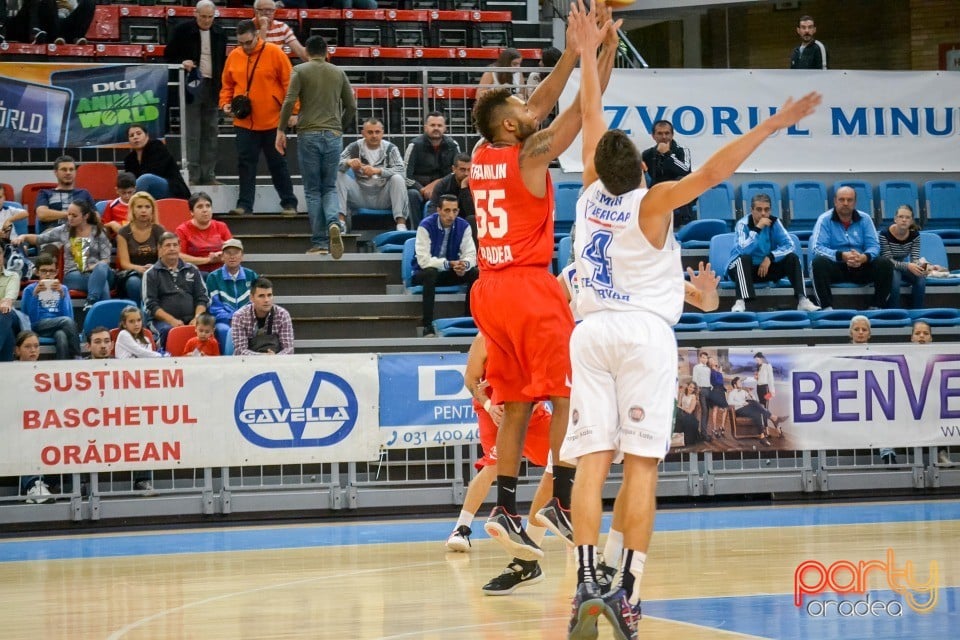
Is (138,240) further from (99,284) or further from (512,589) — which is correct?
(512,589)

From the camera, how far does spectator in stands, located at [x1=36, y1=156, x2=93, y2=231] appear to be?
13.4 metres

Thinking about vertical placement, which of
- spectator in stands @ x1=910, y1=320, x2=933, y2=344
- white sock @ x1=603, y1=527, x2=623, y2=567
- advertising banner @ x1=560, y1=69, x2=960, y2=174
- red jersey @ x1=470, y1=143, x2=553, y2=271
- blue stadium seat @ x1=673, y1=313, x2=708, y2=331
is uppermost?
advertising banner @ x1=560, y1=69, x2=960, y2=174

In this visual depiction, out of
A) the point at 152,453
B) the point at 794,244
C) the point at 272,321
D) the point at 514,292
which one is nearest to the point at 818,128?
the point at 794,244

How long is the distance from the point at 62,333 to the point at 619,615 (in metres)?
7.97

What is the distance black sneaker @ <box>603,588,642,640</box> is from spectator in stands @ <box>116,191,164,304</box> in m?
8.61

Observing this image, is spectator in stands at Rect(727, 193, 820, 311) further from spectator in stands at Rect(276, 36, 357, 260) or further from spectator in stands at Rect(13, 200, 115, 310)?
spectator in stands at Rect(13, 200, 115, 310)

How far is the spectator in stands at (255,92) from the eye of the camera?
1462 cm

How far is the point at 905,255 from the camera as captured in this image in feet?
48.5

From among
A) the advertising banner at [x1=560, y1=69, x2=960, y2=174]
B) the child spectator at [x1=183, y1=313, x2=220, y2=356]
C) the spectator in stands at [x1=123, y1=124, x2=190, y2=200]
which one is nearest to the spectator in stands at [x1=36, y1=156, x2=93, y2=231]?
the spectator in stands at [x1=123, y1=124, x2=190, y2=200]

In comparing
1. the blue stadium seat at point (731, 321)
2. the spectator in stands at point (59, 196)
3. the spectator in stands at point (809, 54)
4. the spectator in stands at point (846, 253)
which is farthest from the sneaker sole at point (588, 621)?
the spectator in stands at point (809, 54)

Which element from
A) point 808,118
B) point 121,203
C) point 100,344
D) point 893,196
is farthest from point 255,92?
point 893,196

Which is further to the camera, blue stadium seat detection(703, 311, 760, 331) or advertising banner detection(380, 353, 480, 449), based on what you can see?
blue stadium seat detection(703, 311, 760, 331)

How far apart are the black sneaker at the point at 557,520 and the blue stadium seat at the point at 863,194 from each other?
10.0 meters

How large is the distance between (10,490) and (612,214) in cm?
720
